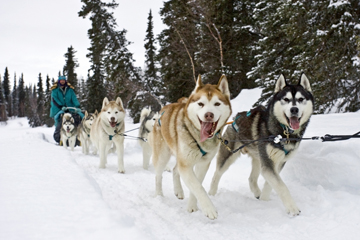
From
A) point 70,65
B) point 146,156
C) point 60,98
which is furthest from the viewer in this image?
point 70,65

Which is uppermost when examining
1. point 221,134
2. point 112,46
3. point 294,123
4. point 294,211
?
point 112,46

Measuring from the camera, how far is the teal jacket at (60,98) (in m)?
8.22

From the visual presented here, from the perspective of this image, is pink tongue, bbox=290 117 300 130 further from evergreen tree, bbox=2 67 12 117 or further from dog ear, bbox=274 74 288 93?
evergreen tree, bbox=2 67 12 117

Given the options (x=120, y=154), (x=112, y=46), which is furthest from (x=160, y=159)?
(x=112, y=46)

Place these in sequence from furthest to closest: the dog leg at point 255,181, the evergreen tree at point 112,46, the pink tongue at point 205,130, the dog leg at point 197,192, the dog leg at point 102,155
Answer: the evergreen tree at point 112,46
the dog leg at point 102,155
the dog leg at point 255,181
the pink tongue at point 205,130
the dog leg at point 197,192

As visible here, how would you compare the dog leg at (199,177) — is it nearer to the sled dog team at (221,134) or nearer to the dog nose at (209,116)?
the sled dog team at (221,134)

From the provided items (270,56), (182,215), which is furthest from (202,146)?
(270,56)

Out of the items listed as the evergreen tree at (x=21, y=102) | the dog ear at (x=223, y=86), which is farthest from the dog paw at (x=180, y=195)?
the evergreen tree at (x=21, y=102)

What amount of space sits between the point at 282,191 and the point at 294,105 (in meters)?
0.96

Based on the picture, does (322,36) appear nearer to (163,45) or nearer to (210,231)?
(210,231)

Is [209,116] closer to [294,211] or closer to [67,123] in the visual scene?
[294,211]

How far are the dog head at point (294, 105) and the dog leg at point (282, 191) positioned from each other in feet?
1.92

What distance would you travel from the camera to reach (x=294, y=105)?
2781 mm

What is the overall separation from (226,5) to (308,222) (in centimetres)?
1294
